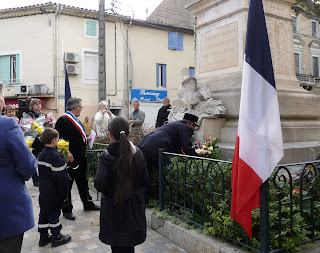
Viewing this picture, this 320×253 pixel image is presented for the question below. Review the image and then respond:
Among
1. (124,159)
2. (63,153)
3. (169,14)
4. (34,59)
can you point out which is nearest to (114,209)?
(124,159)

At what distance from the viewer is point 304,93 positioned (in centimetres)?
670

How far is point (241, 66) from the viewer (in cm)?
641

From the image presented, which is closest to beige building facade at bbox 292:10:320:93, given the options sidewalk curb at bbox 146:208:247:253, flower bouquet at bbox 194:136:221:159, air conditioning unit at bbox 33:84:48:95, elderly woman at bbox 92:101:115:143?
air conditioning unit at bbox 33:84:48:95

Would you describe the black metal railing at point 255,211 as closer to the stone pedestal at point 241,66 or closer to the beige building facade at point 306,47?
the stone pedestal at point 241,66

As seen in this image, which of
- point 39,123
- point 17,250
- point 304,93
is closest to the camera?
point 17,250

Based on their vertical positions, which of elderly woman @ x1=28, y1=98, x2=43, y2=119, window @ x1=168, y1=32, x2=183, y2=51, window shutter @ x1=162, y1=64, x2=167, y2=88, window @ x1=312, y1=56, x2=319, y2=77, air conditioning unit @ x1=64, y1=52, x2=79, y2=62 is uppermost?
window @ x1=168, y1=32, x2=183, y2=51

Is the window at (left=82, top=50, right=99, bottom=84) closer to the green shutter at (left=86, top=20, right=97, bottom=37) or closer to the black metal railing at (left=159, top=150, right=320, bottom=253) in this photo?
the green shutter at (left=86, top=20, right=97, bottom=37)

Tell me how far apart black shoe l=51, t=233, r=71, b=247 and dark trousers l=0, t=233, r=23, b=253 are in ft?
4.91

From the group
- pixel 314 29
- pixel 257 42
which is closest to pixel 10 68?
pixel 257 42

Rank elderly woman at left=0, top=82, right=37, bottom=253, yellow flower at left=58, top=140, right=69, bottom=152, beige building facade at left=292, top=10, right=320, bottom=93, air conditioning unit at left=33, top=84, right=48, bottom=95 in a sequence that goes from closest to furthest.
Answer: elderly woman at left=0, top=82, right=37, bottom=253 < yellow flower at left=58, top=140, right=69, bottom=152 < air conditioning unit at left=33, top=84, right=48, bottom=95 < beige building facade at left=292, top=10, right=320, bottom=93

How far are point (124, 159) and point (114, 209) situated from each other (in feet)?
1.34

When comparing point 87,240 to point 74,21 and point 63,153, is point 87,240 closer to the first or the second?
point 63,153

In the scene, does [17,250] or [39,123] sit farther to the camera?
[39,123]

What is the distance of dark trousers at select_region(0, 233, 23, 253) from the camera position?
222 cm
